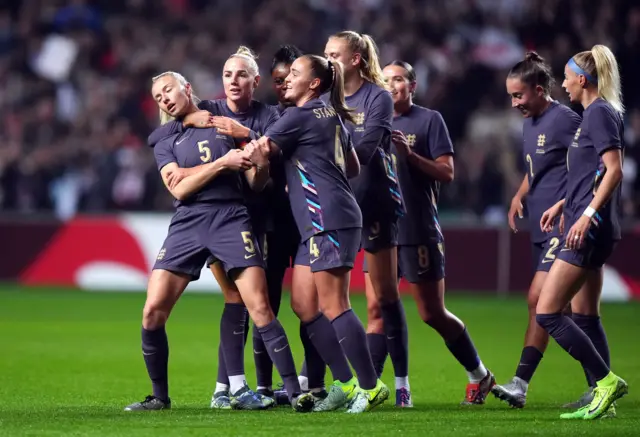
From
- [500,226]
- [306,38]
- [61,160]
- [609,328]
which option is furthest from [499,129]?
[61,160]

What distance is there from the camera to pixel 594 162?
7.40 meters

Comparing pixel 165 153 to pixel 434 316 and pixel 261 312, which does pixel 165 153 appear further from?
pixel 434 316

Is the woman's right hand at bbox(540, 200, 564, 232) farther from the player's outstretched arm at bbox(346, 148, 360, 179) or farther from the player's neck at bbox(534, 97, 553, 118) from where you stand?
the player's outstretched arm at bbox(346, 148, 360, 179)

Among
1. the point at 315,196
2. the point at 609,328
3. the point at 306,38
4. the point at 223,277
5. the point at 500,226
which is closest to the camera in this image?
the point at 315,196

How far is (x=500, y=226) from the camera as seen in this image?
16781 millimetres

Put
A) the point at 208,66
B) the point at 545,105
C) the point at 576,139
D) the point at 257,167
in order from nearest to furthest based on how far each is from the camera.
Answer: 1. the point at 257,167
2. the point at 576,139
3. the point at 545,105
4. the point at 208,66

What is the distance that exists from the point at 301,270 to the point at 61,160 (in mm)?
11259

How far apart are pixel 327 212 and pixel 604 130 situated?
1.74m

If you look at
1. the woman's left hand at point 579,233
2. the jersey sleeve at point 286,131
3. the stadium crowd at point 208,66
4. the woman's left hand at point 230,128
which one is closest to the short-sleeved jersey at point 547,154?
the woman's left hand at point 579,233

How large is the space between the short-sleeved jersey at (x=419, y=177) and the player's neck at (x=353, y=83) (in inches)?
23.8

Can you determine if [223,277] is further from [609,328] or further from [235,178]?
[609,328]

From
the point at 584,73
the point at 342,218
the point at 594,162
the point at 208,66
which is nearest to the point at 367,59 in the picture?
the point at 342,218

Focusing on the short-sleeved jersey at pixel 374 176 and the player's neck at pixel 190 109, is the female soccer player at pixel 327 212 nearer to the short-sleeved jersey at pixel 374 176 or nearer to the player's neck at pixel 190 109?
the short-sleeved jersey at pixel 374 176

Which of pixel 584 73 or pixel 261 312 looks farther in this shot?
pixel 584 73
